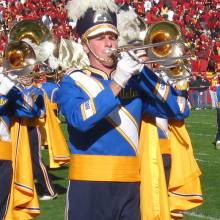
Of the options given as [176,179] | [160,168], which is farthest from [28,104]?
[160,168]

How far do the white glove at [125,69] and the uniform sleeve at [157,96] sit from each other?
13.2 inches

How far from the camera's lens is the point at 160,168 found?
4305mm

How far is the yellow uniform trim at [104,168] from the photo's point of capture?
3871 mm

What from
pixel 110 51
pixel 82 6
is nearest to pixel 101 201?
pixel 110 51

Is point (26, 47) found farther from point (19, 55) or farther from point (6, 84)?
point (6, 84)

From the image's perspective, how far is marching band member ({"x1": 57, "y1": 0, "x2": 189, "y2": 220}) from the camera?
384cm

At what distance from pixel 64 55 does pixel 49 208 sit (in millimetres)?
2120

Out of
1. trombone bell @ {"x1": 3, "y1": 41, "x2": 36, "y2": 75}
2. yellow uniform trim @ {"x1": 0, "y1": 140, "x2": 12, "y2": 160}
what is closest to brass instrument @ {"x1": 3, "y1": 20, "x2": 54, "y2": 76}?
trombone bell @ {"x1": 3, "y1": 41, "x2": 36, "y2": 75}

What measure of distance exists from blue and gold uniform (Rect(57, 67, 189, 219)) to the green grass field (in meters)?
3.01

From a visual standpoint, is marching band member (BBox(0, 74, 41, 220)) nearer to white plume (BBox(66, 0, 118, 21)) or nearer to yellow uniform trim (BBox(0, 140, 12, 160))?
yellow uniform trim (BBox(0, 140, 12, 160))

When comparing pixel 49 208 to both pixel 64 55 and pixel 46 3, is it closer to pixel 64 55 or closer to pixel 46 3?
pixel 64 55

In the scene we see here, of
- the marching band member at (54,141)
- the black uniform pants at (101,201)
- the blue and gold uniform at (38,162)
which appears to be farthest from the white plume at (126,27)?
the marching band member at (54,141)

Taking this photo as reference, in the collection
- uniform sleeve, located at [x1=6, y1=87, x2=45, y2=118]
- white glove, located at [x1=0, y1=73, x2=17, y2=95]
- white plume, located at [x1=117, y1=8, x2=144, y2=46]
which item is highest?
white plume, located at [x1=117, y1=8, x2=144, y2=46]

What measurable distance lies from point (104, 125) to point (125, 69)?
427 millimetres
